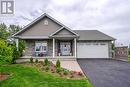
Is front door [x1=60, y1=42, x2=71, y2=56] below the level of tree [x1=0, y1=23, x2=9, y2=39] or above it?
below

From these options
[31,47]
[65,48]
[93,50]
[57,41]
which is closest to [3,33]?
[31,47]

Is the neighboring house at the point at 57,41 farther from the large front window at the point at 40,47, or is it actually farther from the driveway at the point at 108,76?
the driveway at the point at 108,76

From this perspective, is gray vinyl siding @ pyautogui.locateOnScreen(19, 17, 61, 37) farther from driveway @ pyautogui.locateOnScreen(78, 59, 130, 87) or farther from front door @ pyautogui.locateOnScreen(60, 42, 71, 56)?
driveway @ pyautogui.locateOnScreen(78, 59, 130, 87)

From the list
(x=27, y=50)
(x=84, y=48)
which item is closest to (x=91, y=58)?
(x=84, y=48)

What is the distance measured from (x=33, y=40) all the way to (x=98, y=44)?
10.7 meters

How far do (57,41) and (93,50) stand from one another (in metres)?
6.32

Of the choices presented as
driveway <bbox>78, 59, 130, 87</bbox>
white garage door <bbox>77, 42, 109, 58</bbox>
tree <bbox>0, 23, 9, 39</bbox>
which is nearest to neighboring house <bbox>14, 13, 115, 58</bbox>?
white garage door <bbox>77, 42, 109, 58</bbox>

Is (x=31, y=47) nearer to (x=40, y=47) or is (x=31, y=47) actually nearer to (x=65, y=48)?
(x=40, y=47)

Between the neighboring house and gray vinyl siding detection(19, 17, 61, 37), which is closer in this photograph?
the neighboring house

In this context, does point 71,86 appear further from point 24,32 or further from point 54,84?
point 24,32

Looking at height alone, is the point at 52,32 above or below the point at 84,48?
above

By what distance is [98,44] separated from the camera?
2761cm

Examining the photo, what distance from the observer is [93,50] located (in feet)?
90.1

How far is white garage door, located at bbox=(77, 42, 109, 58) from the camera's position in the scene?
1080 inches
